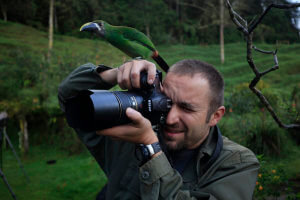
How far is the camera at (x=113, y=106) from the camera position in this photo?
3.42ft

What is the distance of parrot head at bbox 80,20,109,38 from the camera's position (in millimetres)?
1907

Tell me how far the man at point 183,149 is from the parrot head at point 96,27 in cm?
52

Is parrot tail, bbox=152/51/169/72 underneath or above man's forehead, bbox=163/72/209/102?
above

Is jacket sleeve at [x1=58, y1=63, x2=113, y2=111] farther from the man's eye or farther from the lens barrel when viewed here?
the man's eye

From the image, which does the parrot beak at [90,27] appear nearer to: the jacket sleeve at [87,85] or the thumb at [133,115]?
the jacket sleeve at [87,85]

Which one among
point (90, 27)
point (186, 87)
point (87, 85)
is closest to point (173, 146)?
point (186, 87)

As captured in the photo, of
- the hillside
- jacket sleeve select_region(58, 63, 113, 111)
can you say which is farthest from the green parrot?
jacket sleeve select_region(58, 63, 113, 111)

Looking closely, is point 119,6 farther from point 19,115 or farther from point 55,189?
point 19,115

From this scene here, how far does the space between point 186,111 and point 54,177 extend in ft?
12.8

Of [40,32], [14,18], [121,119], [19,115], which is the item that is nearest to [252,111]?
[121,119]

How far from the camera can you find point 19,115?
5.55 meters

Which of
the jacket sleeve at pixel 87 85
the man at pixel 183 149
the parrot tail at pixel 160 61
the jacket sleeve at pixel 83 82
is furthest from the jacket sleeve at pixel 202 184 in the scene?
the parrot tail at pixel 160 61

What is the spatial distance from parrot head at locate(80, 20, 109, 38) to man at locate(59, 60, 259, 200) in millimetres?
525

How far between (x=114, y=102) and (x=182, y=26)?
6.39m
